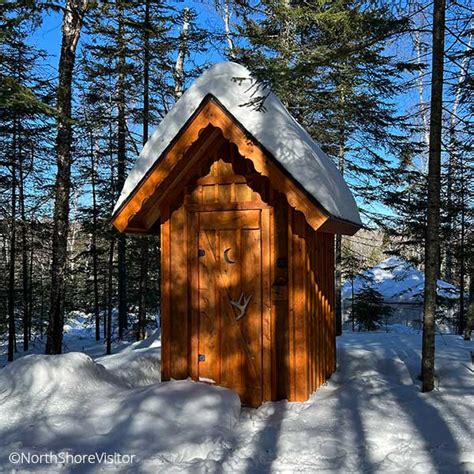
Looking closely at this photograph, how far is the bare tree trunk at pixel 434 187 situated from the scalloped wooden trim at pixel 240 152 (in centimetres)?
198

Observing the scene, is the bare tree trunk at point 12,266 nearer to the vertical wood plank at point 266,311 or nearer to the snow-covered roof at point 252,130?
the snow-covered roof at point 252,130

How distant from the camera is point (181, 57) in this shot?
16141 mm

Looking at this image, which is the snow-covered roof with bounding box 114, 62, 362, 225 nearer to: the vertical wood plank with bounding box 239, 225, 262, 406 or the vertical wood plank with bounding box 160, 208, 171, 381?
the vertical wood plank with bounding box 160, 208, 171, 381

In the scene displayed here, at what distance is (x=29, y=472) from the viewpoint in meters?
3.64

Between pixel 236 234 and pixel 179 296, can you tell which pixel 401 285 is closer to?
pixel 236 234

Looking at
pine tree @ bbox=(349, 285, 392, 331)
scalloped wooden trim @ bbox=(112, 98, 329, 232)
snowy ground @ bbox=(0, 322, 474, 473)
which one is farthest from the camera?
pine tree @ bbox=(349, 285, 392, 331)

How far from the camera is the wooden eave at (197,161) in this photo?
5141 mm

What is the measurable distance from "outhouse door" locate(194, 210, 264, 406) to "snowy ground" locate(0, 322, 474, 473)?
0.37 meters

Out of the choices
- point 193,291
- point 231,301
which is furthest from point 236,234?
point 193,291

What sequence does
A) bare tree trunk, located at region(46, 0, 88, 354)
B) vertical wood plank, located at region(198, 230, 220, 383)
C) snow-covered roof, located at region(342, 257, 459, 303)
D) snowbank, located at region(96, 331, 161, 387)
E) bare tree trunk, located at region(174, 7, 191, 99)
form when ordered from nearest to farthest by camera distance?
1. vertical wood plank, located at region(198, 230, 220, 383)
2. snowbank, located at region(96, 331, 161, 387)
3. bare tree trunk, located at region(46, 0, 88, 354)
4. bare tree trunk, located at region(174, 7, 191, 99)
5. snow-covered roof, located at region(342, 257, 459, 303)

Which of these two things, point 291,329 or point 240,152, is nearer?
point 240,152

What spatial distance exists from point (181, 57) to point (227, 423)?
577 inches

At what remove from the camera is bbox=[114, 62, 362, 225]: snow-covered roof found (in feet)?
17.0

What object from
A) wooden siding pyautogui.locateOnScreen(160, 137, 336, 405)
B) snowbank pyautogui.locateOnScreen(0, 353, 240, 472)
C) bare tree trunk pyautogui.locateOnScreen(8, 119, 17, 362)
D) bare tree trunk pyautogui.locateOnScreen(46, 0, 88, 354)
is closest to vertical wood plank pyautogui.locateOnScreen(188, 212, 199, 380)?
wooden siding pyautogui.locateOnScreen(160, 137, 336, 405)
